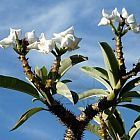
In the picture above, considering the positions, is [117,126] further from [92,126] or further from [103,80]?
[103,80]

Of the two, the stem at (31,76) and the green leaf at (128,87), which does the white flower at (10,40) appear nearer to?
the stem at (31,76)

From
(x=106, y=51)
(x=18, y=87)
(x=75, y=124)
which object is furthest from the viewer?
(x=106, y=51)

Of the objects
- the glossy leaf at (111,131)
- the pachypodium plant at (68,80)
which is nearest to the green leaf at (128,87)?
the pachypodium plant at (68,80)

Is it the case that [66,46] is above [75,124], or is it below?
above

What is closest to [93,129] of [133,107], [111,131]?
[111,131]

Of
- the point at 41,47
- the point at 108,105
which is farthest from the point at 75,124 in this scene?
the point at 41,47

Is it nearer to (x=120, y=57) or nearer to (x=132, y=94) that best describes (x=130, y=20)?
(x=120, y=57)

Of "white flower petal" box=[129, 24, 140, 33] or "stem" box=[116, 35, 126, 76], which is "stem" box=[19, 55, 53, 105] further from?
"white flower petal" box=[129, 24, 140, 33]
